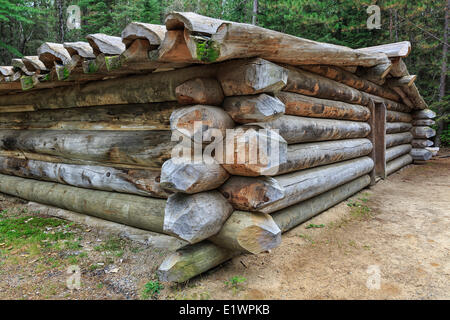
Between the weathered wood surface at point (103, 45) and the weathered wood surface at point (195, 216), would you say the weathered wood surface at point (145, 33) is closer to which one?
the weathered wood surface at point (103, 45)

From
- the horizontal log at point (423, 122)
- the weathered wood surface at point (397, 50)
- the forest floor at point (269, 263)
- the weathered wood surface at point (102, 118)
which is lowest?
the forest floor at point (269, 263)

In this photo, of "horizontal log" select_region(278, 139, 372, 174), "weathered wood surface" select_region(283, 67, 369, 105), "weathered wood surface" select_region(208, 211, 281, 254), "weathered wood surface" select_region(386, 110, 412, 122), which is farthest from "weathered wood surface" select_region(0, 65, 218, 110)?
"weathered wood surface" select_region(386, 110, 412, 122)

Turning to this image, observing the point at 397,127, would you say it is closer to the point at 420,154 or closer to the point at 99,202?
the point at 420,154

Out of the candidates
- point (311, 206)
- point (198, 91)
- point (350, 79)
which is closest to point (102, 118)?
point (198, 91)

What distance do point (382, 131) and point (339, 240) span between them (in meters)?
4.69

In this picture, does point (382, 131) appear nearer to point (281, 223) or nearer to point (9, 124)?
point (281, 223)

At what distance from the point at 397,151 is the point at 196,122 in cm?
870

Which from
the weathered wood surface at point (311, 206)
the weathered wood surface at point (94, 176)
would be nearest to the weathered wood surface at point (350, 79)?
the weathered wood surface at point (311, 206)

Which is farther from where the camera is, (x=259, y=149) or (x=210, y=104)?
(x=210, y=104)

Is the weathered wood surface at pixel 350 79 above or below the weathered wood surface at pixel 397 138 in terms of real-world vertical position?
above

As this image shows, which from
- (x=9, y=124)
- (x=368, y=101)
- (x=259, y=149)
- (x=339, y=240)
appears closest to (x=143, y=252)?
(x=259, y=149)

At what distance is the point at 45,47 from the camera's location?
3.18 meters

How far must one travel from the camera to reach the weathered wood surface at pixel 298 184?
2654 millimetres

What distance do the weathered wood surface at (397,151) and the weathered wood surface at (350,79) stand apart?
5.36 feet
